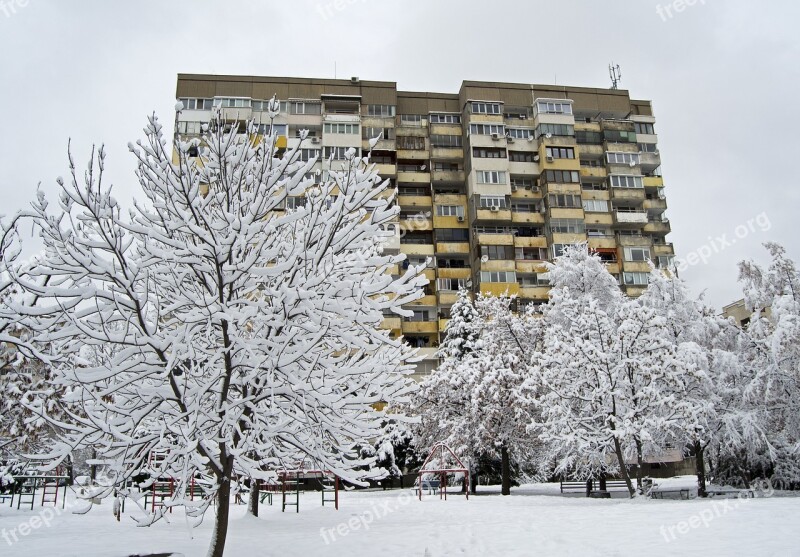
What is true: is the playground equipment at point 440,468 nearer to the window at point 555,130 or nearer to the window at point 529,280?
the window at point 529,280

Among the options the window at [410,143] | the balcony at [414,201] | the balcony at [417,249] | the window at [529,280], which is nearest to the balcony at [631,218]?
the window at [529,280]

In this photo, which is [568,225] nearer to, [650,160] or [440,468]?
[650,160]

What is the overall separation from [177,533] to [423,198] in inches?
1724

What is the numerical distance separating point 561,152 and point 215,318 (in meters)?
52.2

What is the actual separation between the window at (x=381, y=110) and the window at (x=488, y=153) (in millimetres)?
8609

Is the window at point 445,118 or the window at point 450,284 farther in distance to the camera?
the window at point 445,118

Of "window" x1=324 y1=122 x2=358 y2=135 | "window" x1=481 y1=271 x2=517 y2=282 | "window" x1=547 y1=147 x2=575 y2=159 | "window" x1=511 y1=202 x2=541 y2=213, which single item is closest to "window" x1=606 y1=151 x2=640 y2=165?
"window" x1=547 y1=147 x2=575 y2=159

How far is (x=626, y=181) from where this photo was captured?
55000 millimetres

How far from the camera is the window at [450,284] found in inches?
2003

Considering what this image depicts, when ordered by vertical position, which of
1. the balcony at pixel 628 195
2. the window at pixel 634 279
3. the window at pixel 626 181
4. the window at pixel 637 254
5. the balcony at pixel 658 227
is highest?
the window at pixel 626 181

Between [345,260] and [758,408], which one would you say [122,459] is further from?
[758,408]

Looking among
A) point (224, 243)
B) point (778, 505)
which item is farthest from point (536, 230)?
point (224, 243)

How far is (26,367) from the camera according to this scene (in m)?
21.0

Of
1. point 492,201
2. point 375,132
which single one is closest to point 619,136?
point 492,201
